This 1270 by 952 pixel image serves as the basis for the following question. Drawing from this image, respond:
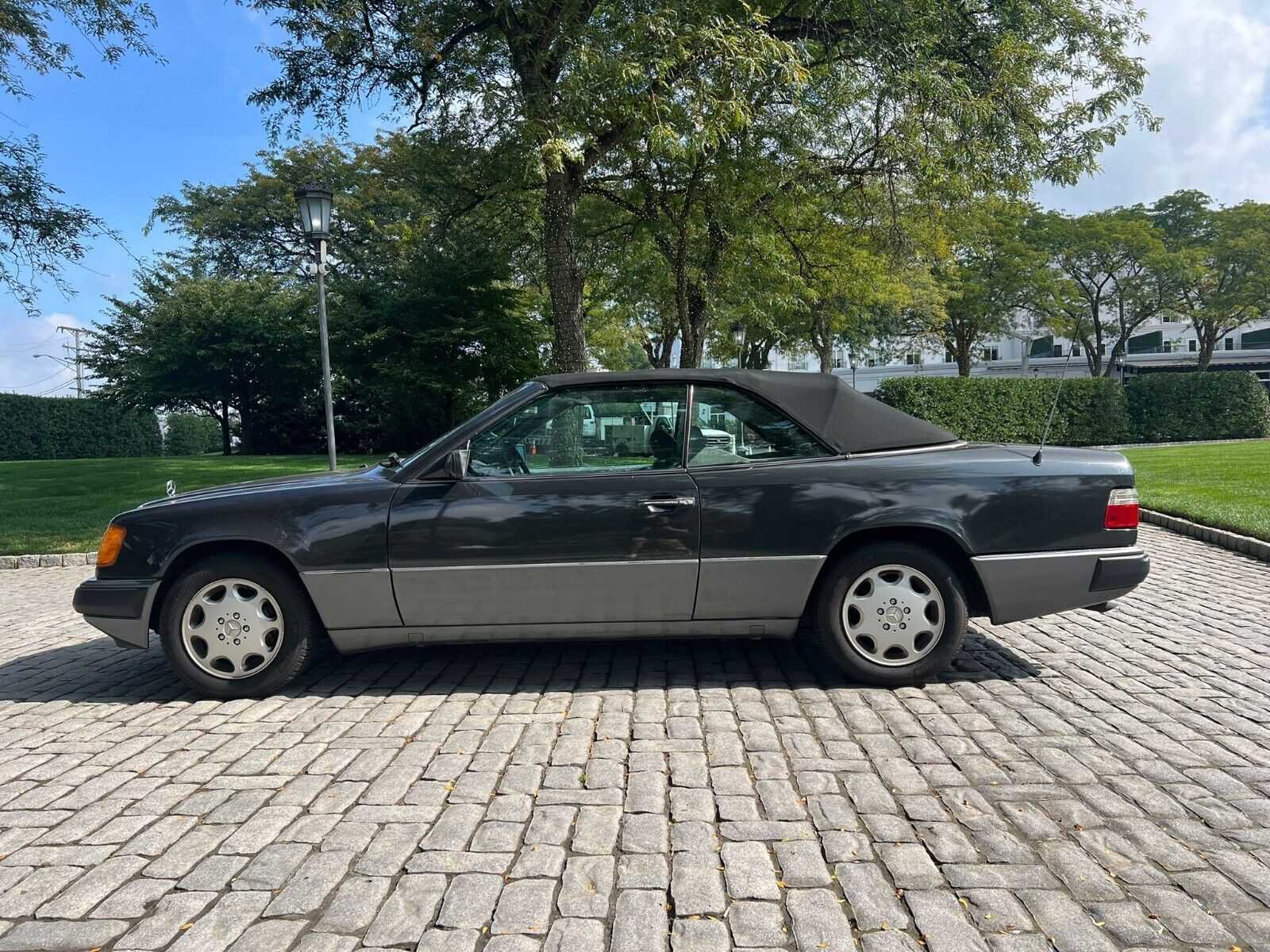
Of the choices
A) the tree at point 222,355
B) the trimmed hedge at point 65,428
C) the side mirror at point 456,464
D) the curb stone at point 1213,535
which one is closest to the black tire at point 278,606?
the side mirror at point 456,464

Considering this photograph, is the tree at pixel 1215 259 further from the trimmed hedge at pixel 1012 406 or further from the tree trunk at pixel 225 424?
the tree trunk at pixel 225 424

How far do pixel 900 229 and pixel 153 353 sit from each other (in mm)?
23385

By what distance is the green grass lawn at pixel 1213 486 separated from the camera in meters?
9.07

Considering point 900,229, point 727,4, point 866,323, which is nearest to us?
point 727,4

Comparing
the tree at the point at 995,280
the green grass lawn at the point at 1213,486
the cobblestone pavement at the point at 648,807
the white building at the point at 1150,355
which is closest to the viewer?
the cobblestone pavement at the point at 648,807

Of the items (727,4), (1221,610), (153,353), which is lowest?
(1221,610)

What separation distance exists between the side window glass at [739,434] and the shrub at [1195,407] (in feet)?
95.4

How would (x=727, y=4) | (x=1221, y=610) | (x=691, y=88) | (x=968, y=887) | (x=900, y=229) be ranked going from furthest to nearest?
(x=900, y=229) → (x=727, y=4) → (x=691, y=88) → (x=1221, y=610) → (x=968, y=887)

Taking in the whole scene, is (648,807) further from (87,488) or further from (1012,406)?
(1012,406)

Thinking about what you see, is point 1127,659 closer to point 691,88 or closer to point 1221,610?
point 1221,610

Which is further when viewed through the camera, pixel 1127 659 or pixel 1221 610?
pixel 1221 610

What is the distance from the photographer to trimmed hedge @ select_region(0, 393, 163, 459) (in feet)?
97.6

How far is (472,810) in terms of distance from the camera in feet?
9.67

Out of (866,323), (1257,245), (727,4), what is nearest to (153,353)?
(727,4)
